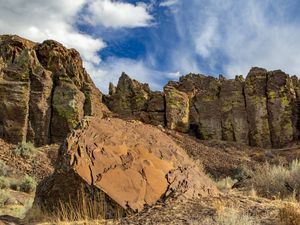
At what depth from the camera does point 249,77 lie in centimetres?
4700

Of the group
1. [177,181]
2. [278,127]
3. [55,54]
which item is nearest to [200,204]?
[177,181]

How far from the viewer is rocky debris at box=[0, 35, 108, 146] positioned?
89.4 ft

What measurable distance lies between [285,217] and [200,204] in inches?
63.0

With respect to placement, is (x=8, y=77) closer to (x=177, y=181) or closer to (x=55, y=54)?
(x=55, y=54)

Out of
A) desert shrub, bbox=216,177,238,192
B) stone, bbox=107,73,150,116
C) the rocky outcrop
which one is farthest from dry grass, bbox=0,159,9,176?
stone, bbox=107,73,150,116

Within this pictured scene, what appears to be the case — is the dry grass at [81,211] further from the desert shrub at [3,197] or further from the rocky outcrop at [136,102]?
the rocky outcrop at [136,102]

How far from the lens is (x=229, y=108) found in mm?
45469

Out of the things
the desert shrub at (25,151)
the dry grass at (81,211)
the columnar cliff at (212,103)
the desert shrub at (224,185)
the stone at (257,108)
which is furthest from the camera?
the stone at (257,108)

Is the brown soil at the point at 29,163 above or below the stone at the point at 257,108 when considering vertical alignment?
below

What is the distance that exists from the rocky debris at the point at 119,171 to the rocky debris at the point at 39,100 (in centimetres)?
1913

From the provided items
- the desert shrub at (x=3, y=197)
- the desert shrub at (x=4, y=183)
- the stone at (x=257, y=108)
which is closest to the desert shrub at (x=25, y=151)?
the desert shrub at (x=4, y=183)

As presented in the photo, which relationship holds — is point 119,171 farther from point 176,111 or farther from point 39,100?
point 176,111

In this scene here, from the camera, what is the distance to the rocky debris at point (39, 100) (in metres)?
27.2

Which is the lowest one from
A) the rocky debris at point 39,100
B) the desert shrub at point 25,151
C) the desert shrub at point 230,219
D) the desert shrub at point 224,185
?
the desert shrub at point 230,219
